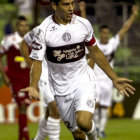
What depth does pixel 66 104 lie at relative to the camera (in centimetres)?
919

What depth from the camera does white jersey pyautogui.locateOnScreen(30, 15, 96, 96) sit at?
345 inches

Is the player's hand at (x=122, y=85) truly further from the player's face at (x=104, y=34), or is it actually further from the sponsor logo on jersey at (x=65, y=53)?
the player's face at (x=104, y=34)

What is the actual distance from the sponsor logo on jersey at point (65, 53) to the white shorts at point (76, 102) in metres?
0.39

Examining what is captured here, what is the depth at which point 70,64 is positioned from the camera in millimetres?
9023

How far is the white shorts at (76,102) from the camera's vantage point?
8.94 m

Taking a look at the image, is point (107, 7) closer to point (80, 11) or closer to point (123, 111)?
point (123, 111)

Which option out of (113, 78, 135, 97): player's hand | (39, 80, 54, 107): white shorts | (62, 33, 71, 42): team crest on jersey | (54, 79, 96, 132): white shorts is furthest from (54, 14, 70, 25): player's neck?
(39, 80, 54, 107): white shorts

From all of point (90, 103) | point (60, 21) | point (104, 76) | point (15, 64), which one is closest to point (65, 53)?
point (60, 21)

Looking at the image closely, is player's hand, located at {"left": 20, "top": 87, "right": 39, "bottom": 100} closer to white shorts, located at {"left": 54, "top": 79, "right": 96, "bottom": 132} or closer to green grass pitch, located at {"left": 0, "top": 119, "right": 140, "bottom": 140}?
white shorts, located at {"left": 54, "top": 79, "right": 96, "bottom": 132}

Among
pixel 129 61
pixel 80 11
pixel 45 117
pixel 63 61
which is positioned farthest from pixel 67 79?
pixel 129 61

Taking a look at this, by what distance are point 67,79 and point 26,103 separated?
3.99 meters

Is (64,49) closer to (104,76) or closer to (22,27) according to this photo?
(22,27)

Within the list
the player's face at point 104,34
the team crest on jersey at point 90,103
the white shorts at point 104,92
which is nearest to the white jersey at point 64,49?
the team crest on jersey at point 90,103

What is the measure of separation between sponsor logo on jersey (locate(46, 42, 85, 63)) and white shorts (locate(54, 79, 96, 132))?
0.39 m
